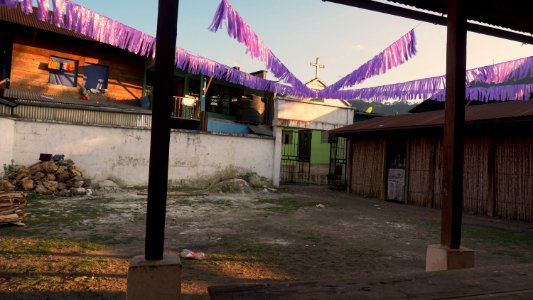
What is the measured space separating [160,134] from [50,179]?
483 inches

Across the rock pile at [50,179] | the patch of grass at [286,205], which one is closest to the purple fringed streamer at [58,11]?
the patch of grass at [286,205]

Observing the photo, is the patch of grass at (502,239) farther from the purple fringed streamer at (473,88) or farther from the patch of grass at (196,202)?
the patch of grass at (196,202)

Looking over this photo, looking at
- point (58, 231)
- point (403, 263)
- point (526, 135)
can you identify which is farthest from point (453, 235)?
point (526, 135)

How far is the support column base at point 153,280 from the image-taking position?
2.67m

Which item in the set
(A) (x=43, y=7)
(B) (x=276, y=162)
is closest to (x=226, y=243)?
(A) (x=43, y=7)

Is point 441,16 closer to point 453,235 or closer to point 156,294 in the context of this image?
point 453,235

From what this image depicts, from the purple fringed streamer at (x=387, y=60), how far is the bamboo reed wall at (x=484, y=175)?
4.20 meters

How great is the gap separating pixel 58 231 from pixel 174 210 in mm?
3727

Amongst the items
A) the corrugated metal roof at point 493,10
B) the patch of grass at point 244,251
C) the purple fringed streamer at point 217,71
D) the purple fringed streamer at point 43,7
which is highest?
the purple fringed streamer at point 217,71

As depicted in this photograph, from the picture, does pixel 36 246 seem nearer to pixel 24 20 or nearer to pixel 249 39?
pixel 249 39

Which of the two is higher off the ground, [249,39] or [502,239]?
[249,39]

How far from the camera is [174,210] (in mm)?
10469

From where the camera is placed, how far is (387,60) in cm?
777

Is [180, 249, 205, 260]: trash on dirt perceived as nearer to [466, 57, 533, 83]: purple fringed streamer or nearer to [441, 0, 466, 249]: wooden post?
[441, 0, 466, 249]: wooden post
